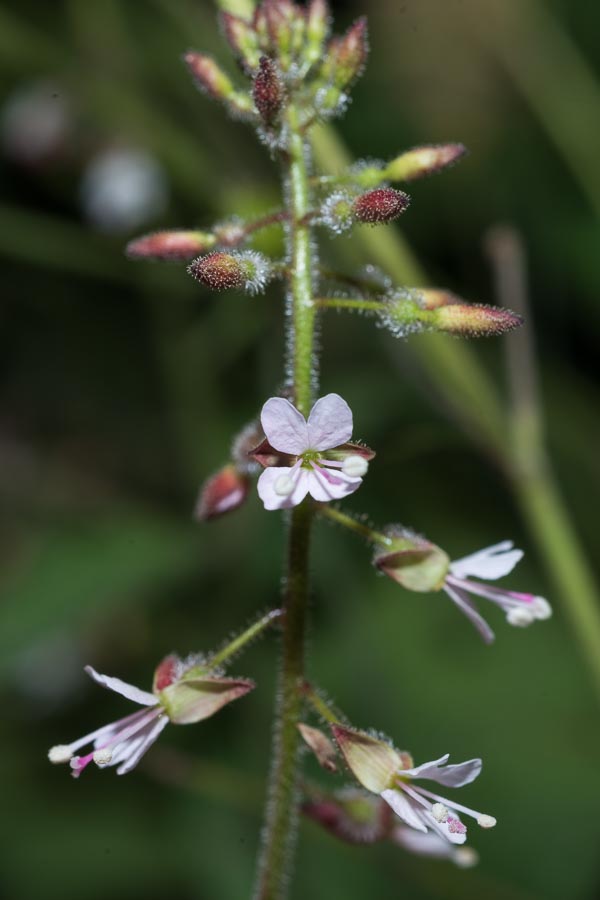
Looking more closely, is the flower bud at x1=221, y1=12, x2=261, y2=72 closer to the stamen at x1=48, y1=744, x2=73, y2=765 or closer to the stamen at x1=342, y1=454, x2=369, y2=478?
the stamen at x1=342, y1=454, x2=369, y2=478

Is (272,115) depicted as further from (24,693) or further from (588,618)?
(24,693)

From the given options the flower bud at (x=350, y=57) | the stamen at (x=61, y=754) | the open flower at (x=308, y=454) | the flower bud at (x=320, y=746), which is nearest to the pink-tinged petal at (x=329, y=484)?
the open flower at (x=308, y=454)

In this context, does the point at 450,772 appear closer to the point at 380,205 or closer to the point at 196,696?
the point at 196,696

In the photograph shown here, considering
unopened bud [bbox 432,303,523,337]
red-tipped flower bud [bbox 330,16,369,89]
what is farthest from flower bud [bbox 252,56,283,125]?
unopened bud [bbox 432,303,523,337]

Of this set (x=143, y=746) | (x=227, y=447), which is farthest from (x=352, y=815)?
(x=227, y=447)

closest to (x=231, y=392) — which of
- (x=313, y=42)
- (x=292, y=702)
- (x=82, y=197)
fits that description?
(x=82, y=197)

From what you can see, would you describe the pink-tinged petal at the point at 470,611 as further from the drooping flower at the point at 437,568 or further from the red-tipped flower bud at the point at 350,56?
the red-tipped flower bud at the point at 350,56
